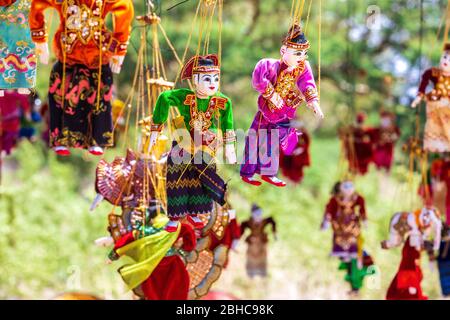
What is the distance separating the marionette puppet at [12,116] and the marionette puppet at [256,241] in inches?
63.3

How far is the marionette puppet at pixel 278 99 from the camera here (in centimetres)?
420

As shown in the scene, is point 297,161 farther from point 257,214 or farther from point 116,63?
point 116,63

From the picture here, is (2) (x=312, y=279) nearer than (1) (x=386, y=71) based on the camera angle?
Yes

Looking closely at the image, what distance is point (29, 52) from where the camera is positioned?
180 inches

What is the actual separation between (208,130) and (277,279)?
460 centimetres

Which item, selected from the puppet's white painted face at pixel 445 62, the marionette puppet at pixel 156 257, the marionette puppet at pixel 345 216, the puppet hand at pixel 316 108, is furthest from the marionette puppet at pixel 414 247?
the puppet hand at pixel 316 108

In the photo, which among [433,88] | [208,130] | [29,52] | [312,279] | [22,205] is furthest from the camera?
[22,205]

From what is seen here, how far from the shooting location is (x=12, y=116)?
21.6ft

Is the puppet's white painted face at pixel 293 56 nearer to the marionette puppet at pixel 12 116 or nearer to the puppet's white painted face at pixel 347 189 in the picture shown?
the puppet's white painted face at pixel 347 189

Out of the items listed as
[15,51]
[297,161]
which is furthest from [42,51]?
[297,161]

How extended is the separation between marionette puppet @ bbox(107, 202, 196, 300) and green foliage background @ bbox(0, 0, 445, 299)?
2851mm

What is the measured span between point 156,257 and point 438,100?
→ 158 cm
